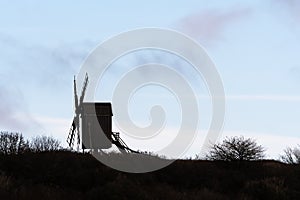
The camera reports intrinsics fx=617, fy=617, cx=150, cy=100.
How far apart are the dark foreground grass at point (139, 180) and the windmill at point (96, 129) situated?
388 cm

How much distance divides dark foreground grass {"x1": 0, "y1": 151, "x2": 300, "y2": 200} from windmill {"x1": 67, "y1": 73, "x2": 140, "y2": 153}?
3876mm

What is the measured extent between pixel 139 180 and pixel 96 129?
11.9 m

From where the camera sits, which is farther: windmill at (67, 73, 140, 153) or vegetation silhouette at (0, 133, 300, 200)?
windmill at (67, 73, 140, 153)

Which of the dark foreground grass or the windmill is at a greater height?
the windmill

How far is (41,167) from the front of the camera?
47625 millimetres

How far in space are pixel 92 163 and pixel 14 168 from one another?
6.74m

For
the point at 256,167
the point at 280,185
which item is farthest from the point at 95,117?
the point at 280,185

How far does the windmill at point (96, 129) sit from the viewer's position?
56.8 metres

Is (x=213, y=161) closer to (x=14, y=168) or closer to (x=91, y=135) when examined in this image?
(x=91, y=135)

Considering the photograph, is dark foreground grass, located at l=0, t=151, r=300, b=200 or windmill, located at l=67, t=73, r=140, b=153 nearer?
dark foreground grass, located at l=0, t=151, r=300, b=200

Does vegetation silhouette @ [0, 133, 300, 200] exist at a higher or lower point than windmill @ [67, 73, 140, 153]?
lower

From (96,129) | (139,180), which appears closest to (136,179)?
(139,180)

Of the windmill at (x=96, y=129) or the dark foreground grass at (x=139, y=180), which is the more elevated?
the windmill at (x=96, y=129)

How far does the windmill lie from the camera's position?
56.8 metres
